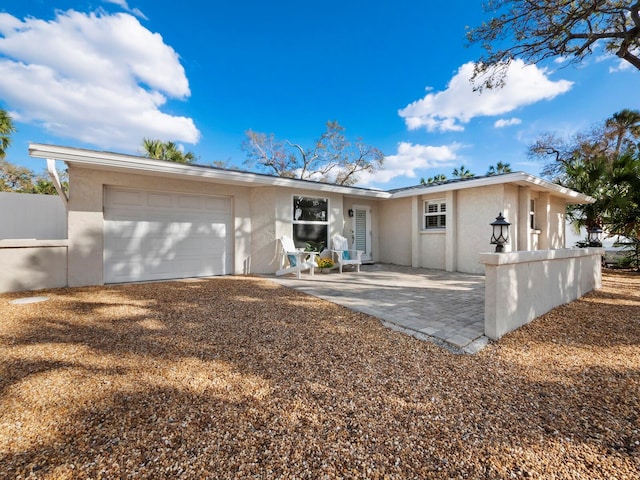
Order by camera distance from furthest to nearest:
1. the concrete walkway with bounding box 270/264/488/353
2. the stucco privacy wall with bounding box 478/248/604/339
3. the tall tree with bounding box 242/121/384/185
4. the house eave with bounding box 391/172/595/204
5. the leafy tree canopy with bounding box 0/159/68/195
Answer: the tall tree with bounding box 242/121/384/185 → the leafy tree canopy with bounding box 0/159/68/195 → the house eave with bounding box 391/172/595/204 → the concrete walkway with bounding box 270/264/488/353 → the stucco privacy wall with bounding box 478/248/604/339

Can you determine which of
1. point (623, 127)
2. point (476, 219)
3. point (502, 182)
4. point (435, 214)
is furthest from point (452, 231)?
point (623, 127)

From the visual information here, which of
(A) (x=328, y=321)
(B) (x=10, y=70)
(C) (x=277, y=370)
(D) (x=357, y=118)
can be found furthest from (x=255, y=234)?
(D) (x=357, y=118)

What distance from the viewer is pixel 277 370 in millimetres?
2484

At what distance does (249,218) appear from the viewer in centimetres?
785

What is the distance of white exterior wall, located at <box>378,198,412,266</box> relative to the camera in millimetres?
10031

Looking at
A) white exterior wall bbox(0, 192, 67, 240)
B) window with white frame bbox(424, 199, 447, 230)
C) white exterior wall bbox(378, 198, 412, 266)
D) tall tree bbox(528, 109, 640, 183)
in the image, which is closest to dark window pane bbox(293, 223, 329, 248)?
white exterior wall bbox(378, 198, 412, 266)

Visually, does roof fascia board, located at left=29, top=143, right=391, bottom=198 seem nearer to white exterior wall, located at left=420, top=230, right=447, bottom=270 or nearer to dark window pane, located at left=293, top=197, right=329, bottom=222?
dark window pane, located at left=293, top=197, right=329, bottom=222

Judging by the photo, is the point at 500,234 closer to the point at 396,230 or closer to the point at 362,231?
the point at 396,230

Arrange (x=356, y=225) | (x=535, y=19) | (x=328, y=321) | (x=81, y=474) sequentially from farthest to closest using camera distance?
(x=356, y=225) → (x=535, y=19) → (x=328, y=321) → (x=81, y=474)

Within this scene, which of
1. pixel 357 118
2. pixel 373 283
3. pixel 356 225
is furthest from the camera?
pixel 357 118

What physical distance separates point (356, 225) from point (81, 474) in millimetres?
9482

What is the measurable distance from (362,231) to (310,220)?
2.71m

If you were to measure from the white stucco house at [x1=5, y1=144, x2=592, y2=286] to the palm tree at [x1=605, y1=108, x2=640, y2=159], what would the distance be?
7.24 m

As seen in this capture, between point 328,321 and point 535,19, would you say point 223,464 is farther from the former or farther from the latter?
point 535,19
